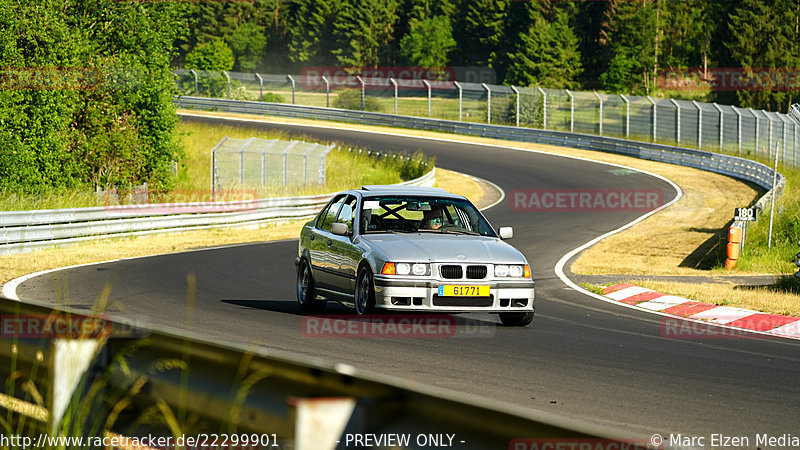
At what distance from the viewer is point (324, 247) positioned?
12.9 m

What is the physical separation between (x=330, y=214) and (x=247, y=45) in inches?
4899

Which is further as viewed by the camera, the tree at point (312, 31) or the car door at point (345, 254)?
the tree at point (312, 31)

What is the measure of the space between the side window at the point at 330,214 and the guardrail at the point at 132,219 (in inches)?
382

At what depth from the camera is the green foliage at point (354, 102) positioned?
2773 inches

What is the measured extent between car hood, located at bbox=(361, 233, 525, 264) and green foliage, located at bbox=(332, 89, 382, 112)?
193 ft

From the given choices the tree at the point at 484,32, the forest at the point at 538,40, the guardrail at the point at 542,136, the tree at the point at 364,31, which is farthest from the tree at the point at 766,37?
the tree at the point at 364,31

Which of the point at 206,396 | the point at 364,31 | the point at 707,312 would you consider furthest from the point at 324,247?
the point at 364,31

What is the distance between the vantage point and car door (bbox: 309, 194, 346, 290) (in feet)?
41.3

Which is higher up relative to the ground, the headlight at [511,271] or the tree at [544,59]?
the tree at [544,59]

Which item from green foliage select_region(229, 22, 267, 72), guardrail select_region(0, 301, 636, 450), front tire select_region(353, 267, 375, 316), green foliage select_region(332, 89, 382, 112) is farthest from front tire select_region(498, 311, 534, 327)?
green foliage select_region(229, 22, 267, 72)

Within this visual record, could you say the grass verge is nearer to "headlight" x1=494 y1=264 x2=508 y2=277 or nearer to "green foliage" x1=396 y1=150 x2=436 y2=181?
"headlight" x1=494 y1=264 x2=508 y2=277

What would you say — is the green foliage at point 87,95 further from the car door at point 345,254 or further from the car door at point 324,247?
the car door at point 345,254

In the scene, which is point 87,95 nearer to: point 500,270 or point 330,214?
point 330,214

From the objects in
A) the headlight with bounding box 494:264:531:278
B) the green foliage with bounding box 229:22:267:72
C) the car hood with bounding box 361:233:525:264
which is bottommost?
the headlight with bounding box 494:264:531:278
